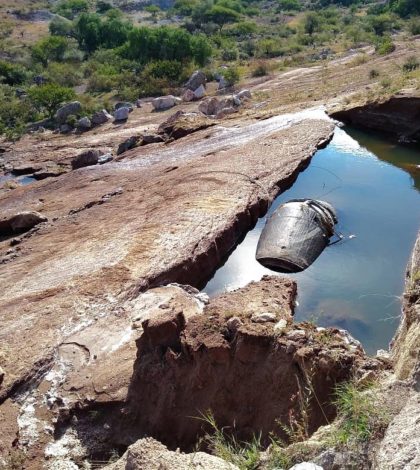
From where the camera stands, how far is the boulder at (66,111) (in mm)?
28203

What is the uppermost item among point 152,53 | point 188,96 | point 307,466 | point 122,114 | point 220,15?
point 307,466

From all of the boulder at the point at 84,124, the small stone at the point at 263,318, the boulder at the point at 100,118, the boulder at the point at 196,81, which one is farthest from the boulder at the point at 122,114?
the small stone at the point at 263,318

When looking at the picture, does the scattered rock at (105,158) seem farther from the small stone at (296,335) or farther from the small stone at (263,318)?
the small stone at (296,335)

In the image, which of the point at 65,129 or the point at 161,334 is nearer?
the point at 161,334

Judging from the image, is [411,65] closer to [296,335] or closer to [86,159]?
[86,159]

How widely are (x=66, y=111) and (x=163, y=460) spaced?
26.0m

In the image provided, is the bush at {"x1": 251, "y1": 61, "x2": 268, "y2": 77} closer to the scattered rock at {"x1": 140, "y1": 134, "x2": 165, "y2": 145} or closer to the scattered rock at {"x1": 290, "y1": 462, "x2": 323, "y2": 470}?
the scattered rock at {"x1": 140, "y1": 134, "x2": 165, "y2": 145}

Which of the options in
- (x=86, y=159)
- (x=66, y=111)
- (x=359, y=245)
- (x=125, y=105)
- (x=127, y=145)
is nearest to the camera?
(x=359, y=245)

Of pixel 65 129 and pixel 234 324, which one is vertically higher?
pixel 234 324

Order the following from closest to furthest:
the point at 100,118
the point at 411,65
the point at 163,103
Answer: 1. the point at 411,65
2. the point at 100,118
3. the point at 163,103

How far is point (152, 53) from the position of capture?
3850 cm

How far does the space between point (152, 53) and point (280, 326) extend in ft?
114

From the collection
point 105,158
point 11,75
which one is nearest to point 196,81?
point 105,158

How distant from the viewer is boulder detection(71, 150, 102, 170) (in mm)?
20797
